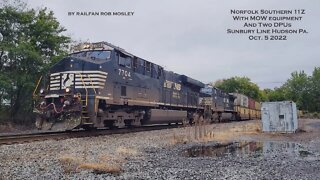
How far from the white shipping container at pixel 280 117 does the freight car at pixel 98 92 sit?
18.8ft

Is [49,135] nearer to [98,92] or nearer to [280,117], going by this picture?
[98,92]

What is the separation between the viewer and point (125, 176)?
19.3 ft

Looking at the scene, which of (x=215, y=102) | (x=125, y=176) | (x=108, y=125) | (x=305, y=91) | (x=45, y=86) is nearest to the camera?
(x=125, y=176)

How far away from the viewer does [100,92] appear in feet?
43.9

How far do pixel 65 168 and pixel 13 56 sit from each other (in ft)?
54.3

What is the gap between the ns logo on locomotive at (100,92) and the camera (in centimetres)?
1288

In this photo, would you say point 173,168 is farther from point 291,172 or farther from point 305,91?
point 305,91

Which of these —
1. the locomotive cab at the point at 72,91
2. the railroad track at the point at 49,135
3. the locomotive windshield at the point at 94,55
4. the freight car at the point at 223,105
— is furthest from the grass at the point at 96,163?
the freight car at the point at 223,105

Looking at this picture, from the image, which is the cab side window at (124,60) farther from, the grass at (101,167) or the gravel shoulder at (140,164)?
the grass at (101,167)

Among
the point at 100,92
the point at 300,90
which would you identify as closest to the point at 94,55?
the point at 100,92

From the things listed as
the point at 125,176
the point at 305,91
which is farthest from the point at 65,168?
the point at 305,91

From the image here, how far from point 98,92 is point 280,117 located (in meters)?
9.41

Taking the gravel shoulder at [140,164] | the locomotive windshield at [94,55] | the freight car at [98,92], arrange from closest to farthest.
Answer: the gravel shoulder at [140,164] < the freight car at [98,92] < the locomotive windshield at [94,55]

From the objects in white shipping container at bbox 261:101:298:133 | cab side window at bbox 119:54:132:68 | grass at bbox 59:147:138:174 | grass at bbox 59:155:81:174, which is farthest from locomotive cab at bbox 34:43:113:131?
white shipping container at bbox 261:101:298:133
